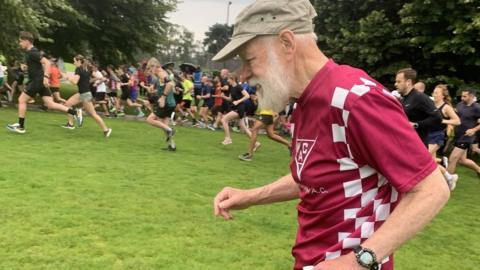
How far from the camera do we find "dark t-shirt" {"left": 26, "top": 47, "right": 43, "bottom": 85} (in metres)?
11.9

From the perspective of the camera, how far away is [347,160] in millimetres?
1765

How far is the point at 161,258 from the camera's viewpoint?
15.2 feet

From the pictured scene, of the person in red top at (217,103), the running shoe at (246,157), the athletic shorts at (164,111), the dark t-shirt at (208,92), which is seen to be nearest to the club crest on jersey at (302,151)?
the running shoe at (246,157)

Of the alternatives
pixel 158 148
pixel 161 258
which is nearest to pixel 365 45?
pixel 158 148

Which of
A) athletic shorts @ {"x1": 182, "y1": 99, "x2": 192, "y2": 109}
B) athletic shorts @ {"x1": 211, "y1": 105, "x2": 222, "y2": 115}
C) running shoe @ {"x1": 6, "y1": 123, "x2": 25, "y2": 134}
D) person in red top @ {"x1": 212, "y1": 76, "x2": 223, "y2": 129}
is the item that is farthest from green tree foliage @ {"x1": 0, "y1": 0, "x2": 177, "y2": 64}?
running shoe @ {"x1": 6, "y1": 123, "x2": 25, "y2": 134}

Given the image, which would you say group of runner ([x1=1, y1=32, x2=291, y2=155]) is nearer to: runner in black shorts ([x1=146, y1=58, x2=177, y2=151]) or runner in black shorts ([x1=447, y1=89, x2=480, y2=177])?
runner in black shorts ([x1=146, y1=58, x2=177, y2=151])

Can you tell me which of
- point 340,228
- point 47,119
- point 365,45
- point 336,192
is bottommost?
point 47,119

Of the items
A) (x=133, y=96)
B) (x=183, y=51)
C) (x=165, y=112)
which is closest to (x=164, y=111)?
(x=165, y=112)

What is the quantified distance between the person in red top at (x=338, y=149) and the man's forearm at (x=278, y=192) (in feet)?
0.87

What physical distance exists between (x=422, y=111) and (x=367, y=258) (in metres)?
6.90

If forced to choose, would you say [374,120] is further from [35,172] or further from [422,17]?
[422,17]

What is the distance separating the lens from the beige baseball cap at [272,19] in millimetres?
1859

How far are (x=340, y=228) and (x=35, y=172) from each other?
6685 millimetres

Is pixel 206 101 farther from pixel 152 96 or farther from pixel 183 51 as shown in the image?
pixel 183 51
